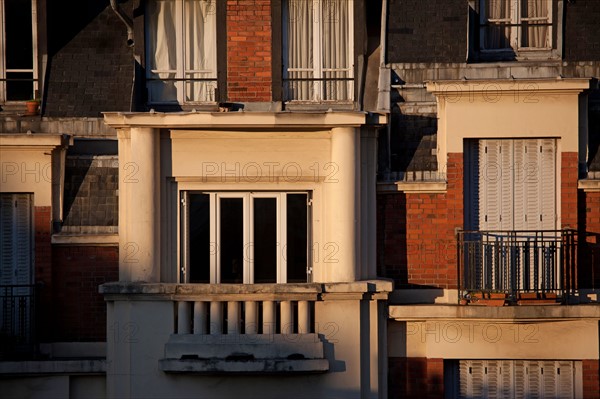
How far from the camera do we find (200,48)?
78.0ft

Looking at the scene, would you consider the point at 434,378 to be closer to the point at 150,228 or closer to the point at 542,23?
the point at 150,228

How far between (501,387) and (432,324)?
1740 millimetres

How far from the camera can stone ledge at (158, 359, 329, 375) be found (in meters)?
20.9

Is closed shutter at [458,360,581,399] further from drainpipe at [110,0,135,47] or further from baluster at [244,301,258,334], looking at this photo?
drainpipe at [110,0,135,47]

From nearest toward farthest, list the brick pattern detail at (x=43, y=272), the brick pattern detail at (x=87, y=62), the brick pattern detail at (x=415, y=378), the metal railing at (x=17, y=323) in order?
1. the brick pattern detail at (x=415, y=378)
2. the metal railing at (x=17, y=323)
3. the brick pattern detail at (x=43, y=272)
4. the brick pattern detail at (x=87, y=62)

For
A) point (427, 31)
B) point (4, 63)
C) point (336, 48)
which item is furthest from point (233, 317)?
point (4, 63)

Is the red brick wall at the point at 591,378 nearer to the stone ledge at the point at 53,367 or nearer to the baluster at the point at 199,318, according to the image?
the baluster at the point at 199,318

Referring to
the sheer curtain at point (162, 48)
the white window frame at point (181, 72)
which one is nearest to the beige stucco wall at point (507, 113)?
the white window frame at point (181, 72)

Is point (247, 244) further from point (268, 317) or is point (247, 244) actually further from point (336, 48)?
point (336, 48)

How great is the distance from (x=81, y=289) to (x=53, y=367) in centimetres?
165

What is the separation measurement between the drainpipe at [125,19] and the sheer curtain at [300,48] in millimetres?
3098

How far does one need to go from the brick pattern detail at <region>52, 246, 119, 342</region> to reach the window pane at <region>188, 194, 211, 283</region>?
4.62 ft

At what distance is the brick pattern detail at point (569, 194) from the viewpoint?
2166cm

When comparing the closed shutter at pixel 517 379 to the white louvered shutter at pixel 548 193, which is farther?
the white louvered shutter at pixel 548 193
